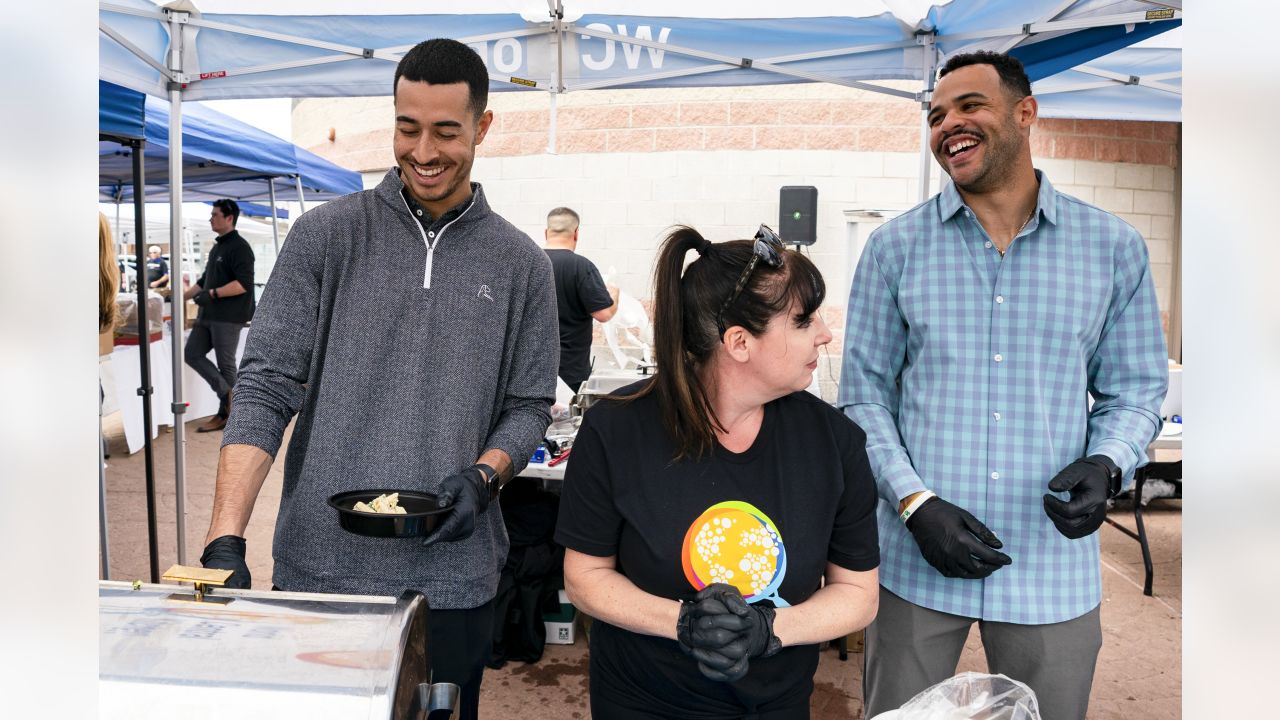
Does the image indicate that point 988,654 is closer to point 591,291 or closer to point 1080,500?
point 1080,500

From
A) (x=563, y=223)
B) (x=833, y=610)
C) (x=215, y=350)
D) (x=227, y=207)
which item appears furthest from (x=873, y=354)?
(x=215, y=350)

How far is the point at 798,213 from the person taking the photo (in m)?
8.07

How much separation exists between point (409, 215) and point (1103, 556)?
4.96m

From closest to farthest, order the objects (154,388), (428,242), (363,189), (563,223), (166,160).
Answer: (428,242) → (363,189) → (563,223) → (154,388) → (166,160)

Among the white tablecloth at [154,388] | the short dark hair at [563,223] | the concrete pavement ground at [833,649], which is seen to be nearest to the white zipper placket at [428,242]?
the concrete pavement ground at [833,649]

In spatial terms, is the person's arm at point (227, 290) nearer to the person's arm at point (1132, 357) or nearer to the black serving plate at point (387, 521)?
the black serving plate at point (387, 521)

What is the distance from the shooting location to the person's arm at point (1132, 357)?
6.02 feet

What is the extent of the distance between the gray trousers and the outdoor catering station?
0.36m

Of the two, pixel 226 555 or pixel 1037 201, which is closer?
pixel 226 555

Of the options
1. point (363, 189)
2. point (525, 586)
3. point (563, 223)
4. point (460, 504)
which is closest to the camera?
point (460, 504)

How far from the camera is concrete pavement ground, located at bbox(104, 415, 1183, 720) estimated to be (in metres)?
3.41

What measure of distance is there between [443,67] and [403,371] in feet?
2.05

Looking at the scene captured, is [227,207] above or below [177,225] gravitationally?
above

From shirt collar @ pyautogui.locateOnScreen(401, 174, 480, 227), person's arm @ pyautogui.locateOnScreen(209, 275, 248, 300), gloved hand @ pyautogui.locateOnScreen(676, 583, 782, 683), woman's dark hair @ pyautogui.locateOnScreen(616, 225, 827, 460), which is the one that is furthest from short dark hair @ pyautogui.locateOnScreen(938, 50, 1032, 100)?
person's arm @ pyautogui.locateOnScreen(209, 275, 248, 300)
